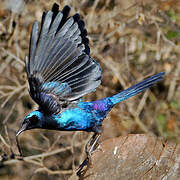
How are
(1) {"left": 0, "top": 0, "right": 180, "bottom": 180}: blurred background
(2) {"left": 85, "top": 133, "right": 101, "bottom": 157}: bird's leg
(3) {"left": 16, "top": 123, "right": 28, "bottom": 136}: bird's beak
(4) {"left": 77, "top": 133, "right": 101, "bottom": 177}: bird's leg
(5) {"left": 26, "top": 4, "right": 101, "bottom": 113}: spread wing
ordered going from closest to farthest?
(5) {"left": 26, "top": 4, "right": 101, "bottom": 113}: spread wing < (4) {"left": 77, "top": 133, "right": 101, "bottom": 177}: bird's leg < (3) {"left": 16, "top": 123, "right": 28, "bottom": 136}: bird's beak < (2) {"left": 85, "top": 133, "right": 101, "bottom": 157}: bird's leg < (1) {"left": 0, "top": 0, "right": 180, "bottom": 180}: blurred background

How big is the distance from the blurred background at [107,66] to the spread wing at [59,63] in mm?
1782

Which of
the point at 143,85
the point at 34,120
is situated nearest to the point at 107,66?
the point at 143,85

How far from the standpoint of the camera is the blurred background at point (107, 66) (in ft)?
18.5

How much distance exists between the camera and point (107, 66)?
6059 mm

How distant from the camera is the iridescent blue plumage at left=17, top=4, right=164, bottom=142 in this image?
3377mm

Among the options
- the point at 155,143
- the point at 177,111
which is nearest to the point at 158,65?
the point at 177,111

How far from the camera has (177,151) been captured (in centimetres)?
327

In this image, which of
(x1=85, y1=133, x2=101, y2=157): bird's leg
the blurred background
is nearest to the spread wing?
(x1=85, y1=133, x2=101, y2=157): bird's leg

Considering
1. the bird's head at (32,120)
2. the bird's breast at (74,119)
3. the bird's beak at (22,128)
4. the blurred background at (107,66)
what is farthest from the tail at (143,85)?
the blurred background at (107,66)

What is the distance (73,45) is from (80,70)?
256mm

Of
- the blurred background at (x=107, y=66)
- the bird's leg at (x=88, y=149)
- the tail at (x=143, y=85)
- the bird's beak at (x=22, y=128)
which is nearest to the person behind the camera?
the bird's leg at (x=88, y=149)

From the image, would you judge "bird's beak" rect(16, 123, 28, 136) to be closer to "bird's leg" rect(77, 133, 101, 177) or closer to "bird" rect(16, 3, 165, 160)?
"bird" rect(16, 3, 165, 160)

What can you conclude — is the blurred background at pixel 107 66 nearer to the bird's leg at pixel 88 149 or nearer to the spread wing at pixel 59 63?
the bird's leg at pixel 88 149

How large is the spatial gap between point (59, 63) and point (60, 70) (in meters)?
0.07
